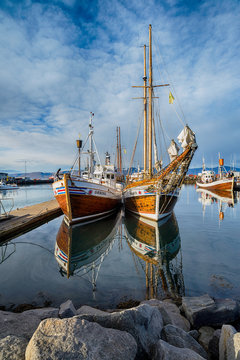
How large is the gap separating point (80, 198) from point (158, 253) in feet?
24.6

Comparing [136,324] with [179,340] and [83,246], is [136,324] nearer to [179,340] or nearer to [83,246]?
[179,340]

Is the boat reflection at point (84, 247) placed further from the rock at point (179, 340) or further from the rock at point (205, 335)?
the rock at point (179, 340)

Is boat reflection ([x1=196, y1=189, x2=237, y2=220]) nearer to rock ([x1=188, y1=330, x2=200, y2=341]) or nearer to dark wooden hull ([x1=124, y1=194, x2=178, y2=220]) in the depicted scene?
dark wooden hull ([x1=124, y1=194, x2=178, y2=220])

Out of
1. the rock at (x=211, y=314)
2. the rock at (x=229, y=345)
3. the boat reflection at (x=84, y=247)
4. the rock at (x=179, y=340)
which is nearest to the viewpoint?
the rock at (x=229, y=345)

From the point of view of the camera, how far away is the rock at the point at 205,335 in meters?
3.94

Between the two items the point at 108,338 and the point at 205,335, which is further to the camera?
the point at 205,335

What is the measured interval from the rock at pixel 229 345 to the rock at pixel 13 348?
298cm

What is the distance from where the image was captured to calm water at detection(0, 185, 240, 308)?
637 cm

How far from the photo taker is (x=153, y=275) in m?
7.62

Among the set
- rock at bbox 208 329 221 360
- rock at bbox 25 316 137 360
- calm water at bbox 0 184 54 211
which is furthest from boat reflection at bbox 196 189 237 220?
calm water at bbox 0 184 54 211

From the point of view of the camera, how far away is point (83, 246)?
11383mm

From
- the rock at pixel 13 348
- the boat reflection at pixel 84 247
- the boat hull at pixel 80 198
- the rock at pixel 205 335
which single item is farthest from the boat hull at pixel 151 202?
the rock at pixel 13 348

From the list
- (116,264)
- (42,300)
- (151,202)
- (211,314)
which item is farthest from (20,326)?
(151,202)

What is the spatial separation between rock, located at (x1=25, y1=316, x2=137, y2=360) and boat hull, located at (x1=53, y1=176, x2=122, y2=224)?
39.8 feet
